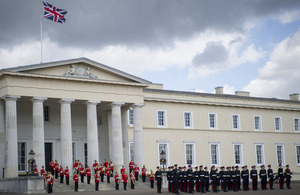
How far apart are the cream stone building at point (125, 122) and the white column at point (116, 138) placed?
8cm

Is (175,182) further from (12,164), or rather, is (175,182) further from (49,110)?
(49,110)

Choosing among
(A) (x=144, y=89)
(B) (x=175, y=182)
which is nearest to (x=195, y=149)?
(A) (x=144, y=89)

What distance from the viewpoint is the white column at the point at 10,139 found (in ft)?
117

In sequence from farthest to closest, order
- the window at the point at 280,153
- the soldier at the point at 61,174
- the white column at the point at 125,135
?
the window at the point at 280,153
the white column at the point at 125,135
the soldier at the point at 61,174

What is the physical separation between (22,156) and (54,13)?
12.4 m

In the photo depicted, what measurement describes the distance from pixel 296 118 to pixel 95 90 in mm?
29720

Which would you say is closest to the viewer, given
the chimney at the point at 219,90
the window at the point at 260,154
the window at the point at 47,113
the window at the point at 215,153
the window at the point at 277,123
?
the window at the point at 47,113

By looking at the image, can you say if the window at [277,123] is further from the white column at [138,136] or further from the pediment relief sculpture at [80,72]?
the pediment relief sculpture at [80,72]

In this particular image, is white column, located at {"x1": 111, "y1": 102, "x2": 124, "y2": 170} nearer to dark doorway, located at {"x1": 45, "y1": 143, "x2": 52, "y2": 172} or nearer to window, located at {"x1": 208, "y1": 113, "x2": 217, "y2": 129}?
dark doorway, located at {"x1": 45, "y1": 143, "x2": 52, "y2": 172}

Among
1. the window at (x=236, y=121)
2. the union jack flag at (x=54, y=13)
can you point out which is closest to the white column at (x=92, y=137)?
the union jack flag at (x=54, y=13)

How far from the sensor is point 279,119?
57531 millimetres

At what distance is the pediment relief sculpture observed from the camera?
128 ft

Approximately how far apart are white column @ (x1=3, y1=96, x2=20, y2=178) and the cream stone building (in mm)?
73

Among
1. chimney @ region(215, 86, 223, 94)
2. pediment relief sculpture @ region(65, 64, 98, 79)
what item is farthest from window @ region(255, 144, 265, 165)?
pediment relief sculpture @ region(65, 64, 98, 79)
